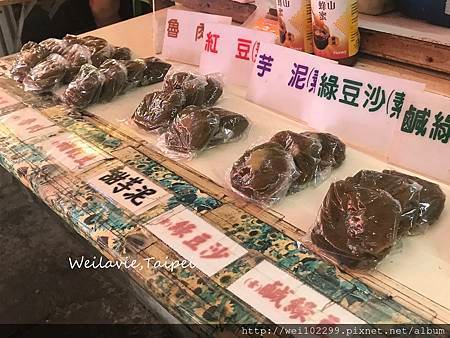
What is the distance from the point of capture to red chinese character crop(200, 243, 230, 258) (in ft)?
2.68

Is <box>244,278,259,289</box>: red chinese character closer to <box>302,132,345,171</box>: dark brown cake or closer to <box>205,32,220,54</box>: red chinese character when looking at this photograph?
<box>302,132,345,171</box>: dark brown cake

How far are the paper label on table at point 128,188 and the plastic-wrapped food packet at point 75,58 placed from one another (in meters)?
0.47

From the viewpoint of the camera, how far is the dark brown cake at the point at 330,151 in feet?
3.24

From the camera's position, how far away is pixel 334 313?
2.32 ft

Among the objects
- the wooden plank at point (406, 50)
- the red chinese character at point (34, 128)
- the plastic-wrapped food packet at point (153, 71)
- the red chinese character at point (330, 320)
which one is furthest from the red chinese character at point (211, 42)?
the red chinese character at point (330, 320)

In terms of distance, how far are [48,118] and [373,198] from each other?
2.69ft

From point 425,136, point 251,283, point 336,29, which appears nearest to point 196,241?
point 251,283

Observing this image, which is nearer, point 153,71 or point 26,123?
point 26,123

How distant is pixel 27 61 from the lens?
143 cm

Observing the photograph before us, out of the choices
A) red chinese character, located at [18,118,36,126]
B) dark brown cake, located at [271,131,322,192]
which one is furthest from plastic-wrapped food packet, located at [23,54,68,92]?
dark brown cake, located at [271,131,322,192]

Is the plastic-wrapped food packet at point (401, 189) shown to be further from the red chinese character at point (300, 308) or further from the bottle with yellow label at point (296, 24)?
the bottle with yellow label at point (296, 24)

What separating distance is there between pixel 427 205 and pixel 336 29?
0.46m

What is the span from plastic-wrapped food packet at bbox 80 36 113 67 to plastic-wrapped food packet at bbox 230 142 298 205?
0.67 metres

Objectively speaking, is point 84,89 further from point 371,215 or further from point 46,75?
point 371,215
